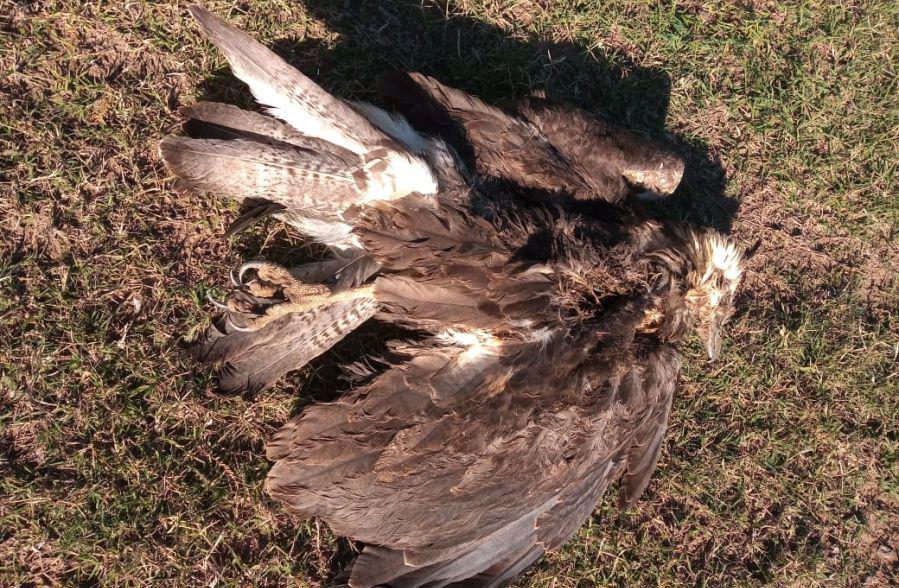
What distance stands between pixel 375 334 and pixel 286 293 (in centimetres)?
73

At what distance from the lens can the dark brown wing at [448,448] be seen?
2490 millimetres

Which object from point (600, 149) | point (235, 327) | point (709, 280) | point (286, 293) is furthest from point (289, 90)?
point (709, 280)

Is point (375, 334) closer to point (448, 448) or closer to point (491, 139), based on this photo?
point (448, 448)

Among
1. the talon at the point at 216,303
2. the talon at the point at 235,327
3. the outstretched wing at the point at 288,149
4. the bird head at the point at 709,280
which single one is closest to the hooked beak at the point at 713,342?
the bird head at the point at 709,280

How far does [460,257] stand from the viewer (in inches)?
100

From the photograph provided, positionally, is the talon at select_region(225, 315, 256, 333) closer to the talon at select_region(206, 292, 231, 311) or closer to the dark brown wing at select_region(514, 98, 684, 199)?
the talon at select_region(206, 292, 231, 311)

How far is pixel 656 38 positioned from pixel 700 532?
9.91 ft

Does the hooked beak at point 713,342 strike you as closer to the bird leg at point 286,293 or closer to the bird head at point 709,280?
Answer: the bird head at point 709,280

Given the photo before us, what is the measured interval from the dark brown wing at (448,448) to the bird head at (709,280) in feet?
1.87

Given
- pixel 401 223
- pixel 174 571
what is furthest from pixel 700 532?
pixel 174 571

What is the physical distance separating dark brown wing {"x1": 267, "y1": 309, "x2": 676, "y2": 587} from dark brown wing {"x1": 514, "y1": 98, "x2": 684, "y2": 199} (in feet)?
2.60

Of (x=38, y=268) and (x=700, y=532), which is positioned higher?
Result: (x=38, y=268)

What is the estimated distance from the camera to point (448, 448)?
2477mm

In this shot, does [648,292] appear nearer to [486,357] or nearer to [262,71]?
[486,357]
